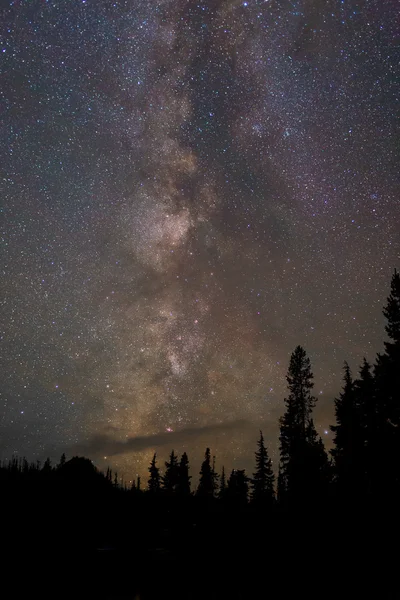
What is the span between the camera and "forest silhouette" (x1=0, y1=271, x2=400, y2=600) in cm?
1733

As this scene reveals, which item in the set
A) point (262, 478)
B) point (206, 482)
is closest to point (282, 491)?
point (262, 478)

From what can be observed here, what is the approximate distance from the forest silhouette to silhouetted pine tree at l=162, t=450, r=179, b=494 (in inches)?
514

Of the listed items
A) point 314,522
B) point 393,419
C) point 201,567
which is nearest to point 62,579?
point 201,567

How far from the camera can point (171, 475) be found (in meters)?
69.6

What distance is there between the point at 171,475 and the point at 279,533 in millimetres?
44178

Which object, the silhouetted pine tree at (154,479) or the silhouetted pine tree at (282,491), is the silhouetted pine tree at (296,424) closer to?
the silhouetted pine tree at (282,491)

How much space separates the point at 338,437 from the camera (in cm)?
3173

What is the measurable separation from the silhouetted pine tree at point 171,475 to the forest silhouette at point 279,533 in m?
13.1

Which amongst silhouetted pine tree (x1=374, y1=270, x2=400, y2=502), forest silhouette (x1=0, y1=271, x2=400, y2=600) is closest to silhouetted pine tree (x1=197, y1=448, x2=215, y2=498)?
forest silhouette (x1=0, y1=271, x2=400, y2=600)

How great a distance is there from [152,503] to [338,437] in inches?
1710

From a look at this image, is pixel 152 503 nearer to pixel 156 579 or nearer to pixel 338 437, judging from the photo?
pixel 338 437

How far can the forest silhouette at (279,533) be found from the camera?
1733 centimetres

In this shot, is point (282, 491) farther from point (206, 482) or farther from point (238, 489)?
point (206, 482)

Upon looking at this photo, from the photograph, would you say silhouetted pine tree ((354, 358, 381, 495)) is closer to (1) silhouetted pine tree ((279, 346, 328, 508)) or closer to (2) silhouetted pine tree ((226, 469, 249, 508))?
(1) silhouetted pine tree ((279, 346, 328, 508))
